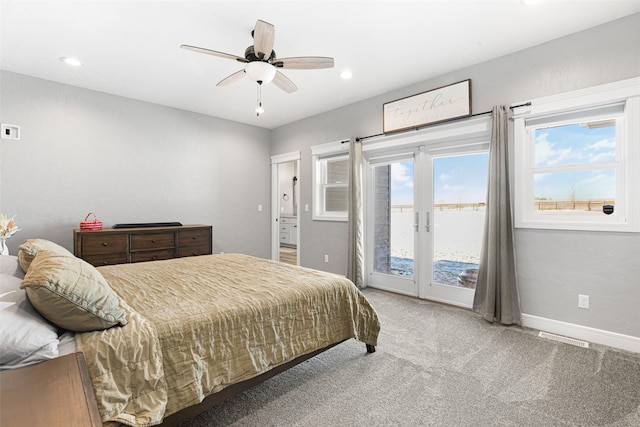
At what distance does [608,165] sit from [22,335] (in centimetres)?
398

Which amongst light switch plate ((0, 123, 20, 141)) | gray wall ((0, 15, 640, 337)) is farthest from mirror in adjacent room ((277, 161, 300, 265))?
light switch plate ((0, 123, 20, 141))

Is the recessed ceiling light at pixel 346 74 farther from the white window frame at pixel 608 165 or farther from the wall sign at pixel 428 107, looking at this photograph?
the white window frame at pixel 608 165

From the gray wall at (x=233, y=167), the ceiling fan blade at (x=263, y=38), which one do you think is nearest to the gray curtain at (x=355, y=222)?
the gray wall at (x=233, y=167)

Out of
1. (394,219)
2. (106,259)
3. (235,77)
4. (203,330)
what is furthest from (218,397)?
(394,219)

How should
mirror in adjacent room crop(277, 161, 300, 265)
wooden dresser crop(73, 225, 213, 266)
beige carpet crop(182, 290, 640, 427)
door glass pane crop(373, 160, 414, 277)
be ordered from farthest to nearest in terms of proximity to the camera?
mirror in adjacent room crop(277, 161, 300, 265)
door glass pane crop(373, 160, 414, 277)
wooden dresser crop(73, 225, 213, 266)
beige carpet crop(182, 290, 640, 427)

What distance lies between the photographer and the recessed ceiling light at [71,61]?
10.3 ft

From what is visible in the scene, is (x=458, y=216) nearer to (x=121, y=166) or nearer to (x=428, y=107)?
(x=428, y=107)

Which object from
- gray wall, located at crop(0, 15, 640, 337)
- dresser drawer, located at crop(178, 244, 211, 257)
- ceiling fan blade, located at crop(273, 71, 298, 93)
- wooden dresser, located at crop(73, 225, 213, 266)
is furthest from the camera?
dresser drawer, located at crop(178, 244, 211, 257)

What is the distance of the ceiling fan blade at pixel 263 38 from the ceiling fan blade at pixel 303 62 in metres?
0.12

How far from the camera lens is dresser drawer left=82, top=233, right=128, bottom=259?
11.6 feet

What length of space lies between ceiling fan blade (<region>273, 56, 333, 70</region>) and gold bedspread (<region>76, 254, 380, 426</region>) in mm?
1719

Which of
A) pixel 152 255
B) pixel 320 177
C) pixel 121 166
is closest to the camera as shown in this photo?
pixel 152 255

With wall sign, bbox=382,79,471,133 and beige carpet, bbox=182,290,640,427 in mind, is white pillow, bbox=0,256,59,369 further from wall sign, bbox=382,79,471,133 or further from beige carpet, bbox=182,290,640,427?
wall sign, bbox=382,79,471,133

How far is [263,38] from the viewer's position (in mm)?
2213
